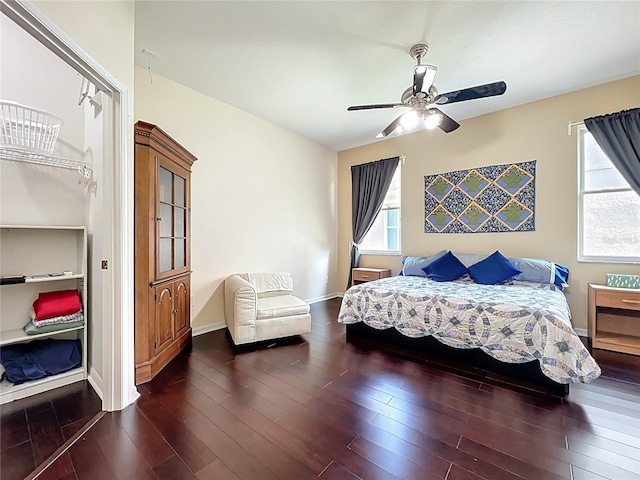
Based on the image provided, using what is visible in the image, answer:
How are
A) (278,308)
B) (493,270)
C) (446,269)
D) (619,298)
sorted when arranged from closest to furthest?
1. (619,298)
2. (278,308)
3. (493,270)
4. (446,269)

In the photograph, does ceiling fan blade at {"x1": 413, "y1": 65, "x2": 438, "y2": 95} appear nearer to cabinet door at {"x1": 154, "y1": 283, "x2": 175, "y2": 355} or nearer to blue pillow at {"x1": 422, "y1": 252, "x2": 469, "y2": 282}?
blue pillow at {"x1": 422, "y1": 252, "x2": 469, "y2": 282}

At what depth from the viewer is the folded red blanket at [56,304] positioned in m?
2.16

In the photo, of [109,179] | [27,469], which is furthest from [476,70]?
[27,469]

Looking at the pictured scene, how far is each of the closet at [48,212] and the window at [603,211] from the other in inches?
198

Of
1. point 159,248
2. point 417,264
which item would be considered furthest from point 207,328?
point 417,264

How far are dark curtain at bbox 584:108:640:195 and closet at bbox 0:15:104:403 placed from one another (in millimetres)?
5013

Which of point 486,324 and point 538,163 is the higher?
point 538,163

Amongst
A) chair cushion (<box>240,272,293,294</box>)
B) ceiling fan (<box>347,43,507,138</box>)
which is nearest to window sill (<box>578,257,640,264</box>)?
ceiling fan (<box>347,43,507,138</box>)

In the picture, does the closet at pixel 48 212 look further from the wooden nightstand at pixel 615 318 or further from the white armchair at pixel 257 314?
the wooden nightstand at pixel 615 318

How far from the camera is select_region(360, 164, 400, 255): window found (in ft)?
16.6

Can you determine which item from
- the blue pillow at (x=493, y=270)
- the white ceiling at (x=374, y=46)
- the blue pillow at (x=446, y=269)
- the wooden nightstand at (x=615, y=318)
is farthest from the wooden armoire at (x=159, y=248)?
the wooden nightstand at (x=615, y=318)

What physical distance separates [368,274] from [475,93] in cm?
318

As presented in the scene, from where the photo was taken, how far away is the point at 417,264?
4.18 metres

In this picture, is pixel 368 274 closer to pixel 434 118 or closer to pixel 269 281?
pixel 269 281
